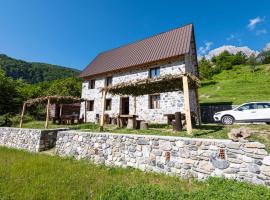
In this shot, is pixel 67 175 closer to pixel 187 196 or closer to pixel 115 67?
pixel 187 196

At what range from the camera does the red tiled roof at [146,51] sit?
15310 millimetres

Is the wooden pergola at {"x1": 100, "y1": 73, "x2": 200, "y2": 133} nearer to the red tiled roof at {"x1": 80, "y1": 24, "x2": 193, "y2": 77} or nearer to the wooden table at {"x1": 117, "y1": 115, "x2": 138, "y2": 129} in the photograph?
the wooden table at {"x1": 117, "y1": 115, "x2": 138, "y2": 129}

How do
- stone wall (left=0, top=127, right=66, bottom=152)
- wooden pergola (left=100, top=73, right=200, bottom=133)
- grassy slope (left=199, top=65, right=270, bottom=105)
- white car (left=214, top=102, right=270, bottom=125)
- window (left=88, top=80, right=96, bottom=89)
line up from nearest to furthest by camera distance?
wooden pergola (left=100, top=73, right=200, bottom=133), stone wall (left=0, top=127, right=66, bottom=152), white car (left=214, top=102, right=270, bottom=125), grassy slope (left=199, top=65, right=270, bottom=105), window (left=88, top=80, right=96, bottom=89)

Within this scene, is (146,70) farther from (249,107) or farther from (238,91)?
(238,91)

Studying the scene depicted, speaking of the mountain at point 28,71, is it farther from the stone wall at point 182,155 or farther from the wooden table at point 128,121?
the stone wall at point 182,155

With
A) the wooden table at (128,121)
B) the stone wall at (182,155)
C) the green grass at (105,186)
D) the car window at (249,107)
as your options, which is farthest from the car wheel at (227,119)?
the green grass at (105,186)

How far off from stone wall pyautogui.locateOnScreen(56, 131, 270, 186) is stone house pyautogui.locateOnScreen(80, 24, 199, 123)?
6329 millimetres

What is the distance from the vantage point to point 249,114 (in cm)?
1084

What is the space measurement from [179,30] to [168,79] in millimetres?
10919

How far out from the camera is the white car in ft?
34.3

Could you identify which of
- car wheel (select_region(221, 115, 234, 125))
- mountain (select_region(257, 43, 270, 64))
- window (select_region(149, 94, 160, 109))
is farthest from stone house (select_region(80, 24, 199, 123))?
mountain (select_region(257, 43, 270, 64))

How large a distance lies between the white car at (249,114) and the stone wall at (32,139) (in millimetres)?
11067

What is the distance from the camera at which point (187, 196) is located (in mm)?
3617

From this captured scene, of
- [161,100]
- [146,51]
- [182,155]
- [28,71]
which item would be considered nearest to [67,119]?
[161,100]
